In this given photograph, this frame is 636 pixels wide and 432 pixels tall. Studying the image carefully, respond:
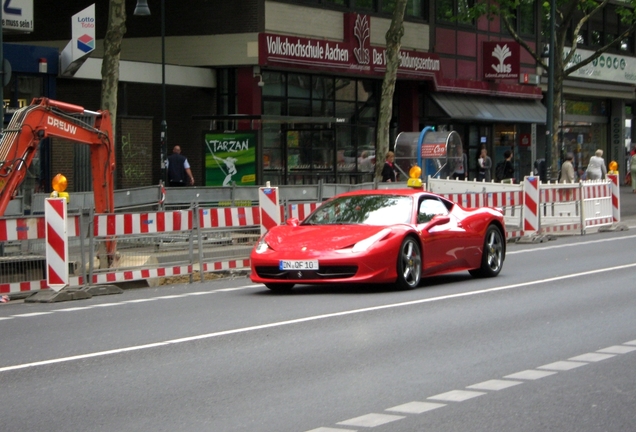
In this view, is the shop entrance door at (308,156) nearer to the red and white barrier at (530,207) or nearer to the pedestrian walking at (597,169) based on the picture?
the pedestrian walking at (597,169)

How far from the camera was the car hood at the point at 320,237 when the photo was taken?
13750mm

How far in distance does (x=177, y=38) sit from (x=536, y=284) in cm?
2104

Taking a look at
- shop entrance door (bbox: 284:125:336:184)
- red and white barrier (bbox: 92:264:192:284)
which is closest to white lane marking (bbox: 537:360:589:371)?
red and white barrier (bbox: 92:264:192:284)

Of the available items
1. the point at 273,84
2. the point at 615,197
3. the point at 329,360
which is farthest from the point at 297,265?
the point at 273,84

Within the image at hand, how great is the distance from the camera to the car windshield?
14523 mm

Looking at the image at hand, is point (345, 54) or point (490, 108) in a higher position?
point (345, 54)

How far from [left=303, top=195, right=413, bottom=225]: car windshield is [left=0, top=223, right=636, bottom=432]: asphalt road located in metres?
0.89

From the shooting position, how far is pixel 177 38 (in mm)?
33906

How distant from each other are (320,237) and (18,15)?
15.6 meters

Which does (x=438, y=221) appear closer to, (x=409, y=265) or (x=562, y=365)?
(x=409, y=265)

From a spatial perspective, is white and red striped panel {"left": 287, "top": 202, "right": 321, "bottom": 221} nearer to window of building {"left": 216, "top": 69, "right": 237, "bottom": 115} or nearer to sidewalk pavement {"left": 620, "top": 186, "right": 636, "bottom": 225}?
sidewalk pavement {"left": 620, "top": 186, "right": 636, "bottom": 225}

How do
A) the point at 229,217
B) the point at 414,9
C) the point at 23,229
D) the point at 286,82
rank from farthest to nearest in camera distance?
the point at 414,9, the point at 286,82, the point at 229,217, the point at 23,229

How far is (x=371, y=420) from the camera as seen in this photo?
23.0 feet

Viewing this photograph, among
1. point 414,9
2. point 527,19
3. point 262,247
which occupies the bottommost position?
point 262,247
